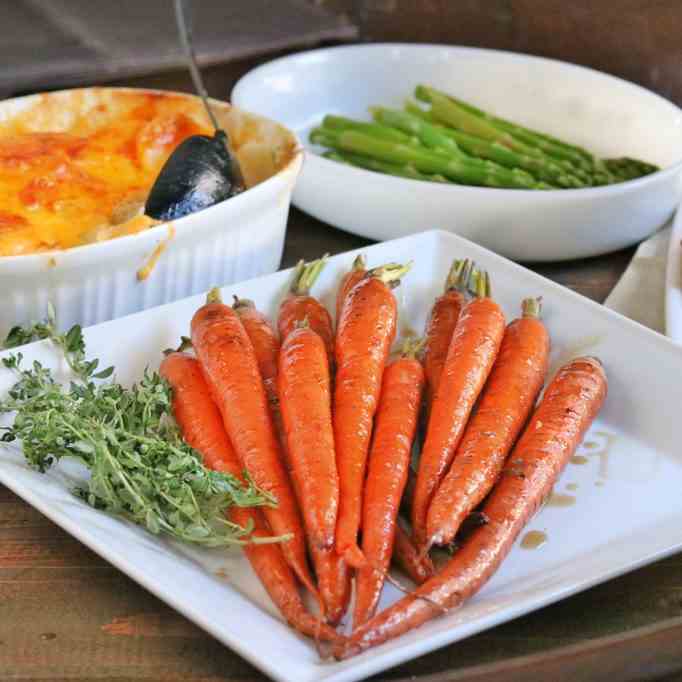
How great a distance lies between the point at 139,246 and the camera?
1.43 m

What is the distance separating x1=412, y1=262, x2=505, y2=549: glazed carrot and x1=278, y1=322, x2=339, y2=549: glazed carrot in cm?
9

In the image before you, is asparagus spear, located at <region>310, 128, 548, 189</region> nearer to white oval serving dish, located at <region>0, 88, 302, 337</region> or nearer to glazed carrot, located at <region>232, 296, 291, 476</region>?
white oval serving dish, located at <region>0, 88, 302, 337</region>

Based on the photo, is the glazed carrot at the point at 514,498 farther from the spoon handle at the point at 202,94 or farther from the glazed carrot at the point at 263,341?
the spoon handle at the point at 202,94

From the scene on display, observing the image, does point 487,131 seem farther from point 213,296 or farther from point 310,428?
point 310,428

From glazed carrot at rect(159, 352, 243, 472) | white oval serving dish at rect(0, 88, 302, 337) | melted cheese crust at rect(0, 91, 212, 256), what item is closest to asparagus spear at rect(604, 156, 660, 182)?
white oval serving dish at rect(0, 88, 302, 337)

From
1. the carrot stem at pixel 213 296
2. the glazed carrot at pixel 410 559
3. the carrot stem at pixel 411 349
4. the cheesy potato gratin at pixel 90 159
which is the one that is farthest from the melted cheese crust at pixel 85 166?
the glazed carrot at pixel 410 559

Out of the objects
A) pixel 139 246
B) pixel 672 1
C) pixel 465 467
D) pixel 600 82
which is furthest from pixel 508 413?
pixel 672 1

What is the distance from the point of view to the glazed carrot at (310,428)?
41.5 inches

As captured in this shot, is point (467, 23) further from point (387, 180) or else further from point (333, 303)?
point (333, 303)

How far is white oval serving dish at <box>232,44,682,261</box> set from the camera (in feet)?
5.79

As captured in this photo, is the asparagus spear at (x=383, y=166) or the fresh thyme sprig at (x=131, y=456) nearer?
the fresh thyme sprig at (x=131, y=456)

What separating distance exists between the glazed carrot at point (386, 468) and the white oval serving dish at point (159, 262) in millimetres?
351

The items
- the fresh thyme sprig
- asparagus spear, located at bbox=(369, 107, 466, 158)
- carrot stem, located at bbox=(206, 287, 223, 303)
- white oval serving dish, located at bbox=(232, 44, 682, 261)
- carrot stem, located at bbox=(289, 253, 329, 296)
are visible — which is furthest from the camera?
asparagus spear, located at bbox=(369, 107, 466, 158)

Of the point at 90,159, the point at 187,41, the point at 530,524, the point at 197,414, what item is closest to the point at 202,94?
the point at 187,41
